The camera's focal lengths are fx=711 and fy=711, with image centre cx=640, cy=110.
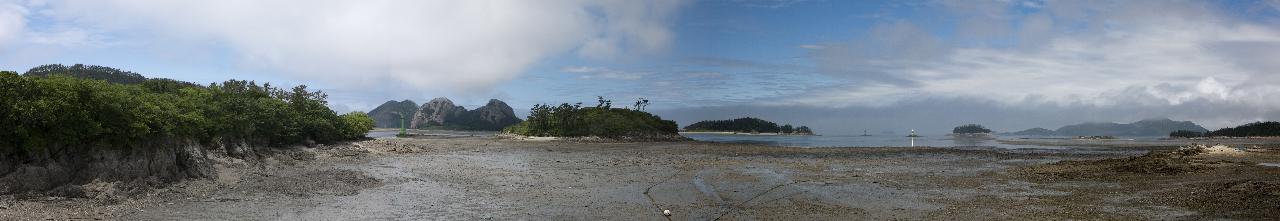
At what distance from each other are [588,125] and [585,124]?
35.9 inches

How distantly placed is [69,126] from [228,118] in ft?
49.6

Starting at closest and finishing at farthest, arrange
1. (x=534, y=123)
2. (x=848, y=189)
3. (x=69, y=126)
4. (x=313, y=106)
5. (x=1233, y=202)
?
(x=1233, y=202)
(x=69, y=126)
(x=848, y=189)
(x=313, y=106)
(x=534, y=123)

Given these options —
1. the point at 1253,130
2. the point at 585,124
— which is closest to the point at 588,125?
Result: the point at 585,124

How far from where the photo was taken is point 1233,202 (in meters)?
15.4

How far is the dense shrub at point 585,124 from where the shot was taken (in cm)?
10469

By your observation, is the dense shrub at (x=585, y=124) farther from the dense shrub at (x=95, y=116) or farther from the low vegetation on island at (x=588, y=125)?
the dense shrub at (x=95, y=116)

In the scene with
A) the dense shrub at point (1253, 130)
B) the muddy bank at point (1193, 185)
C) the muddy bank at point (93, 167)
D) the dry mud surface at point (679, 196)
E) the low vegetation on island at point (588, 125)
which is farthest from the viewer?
the dense shrub at point (1253, 130)

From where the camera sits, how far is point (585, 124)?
106m

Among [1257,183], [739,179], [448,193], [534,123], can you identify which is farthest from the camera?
[534,123]

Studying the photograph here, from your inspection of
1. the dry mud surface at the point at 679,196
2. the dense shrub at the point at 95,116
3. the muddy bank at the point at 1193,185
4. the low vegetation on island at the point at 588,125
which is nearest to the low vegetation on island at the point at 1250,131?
the low vegetation on island at the point at 588,125

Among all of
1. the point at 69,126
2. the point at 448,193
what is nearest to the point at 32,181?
the point at 69,126

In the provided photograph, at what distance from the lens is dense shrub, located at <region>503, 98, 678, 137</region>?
104688 mm

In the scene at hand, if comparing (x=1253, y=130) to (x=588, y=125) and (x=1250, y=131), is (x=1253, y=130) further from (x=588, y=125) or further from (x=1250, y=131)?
(x=588, y=125)

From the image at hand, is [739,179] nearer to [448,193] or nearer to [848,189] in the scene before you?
[848,189]
